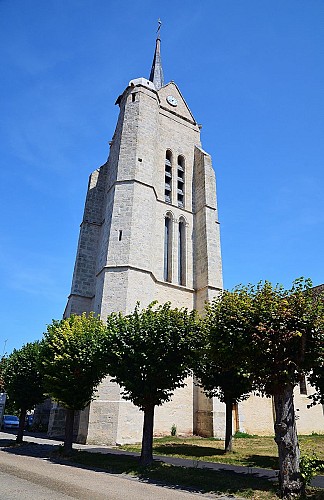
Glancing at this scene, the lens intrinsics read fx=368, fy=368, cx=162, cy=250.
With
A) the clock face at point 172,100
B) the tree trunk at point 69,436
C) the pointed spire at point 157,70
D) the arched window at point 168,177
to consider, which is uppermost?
the pointed spire at point 157,70

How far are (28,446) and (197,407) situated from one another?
889cm

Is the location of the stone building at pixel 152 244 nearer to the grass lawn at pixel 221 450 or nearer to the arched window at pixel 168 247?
the arched window at pixel 168 247

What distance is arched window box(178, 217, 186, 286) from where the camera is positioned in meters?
23.5

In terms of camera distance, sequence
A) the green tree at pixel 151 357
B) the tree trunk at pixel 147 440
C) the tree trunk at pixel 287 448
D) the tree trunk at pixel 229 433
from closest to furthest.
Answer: the tree trunk at pixel 287 448 → the tree trunk at pixel 147 440 → the green tree at pixel 151 357 → the tree trunk at pixel 229 433

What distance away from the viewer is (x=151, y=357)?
11273 mm

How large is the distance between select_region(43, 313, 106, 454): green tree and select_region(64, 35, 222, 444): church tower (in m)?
3.17

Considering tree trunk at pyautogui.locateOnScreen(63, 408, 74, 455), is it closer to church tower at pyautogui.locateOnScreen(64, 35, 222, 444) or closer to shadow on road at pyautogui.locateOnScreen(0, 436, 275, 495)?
shadow on road at pyautogui.locateOnScreen(0, 436, 275, 495)

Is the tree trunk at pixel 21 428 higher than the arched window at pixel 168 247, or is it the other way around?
the arched window at pixel 168 247

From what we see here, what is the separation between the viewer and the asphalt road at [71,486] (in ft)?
22.5

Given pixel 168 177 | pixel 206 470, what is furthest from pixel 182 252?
pixel 206 470

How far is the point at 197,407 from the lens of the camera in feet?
66.3

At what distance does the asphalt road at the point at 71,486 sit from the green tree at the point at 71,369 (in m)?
3.16

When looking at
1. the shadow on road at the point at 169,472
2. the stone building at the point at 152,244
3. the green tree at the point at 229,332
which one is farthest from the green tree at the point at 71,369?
the green tree at the point at 229,332

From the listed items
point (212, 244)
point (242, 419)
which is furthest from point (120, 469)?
point (212, 244)
